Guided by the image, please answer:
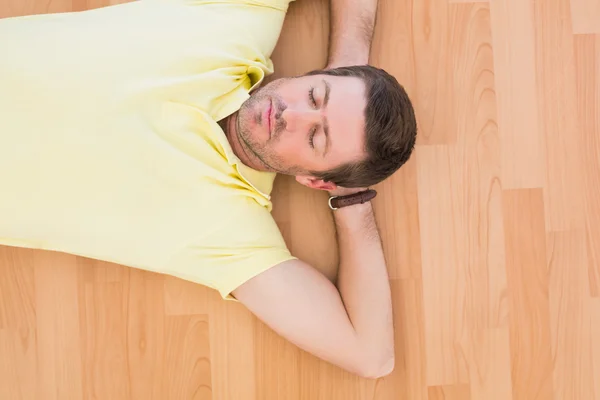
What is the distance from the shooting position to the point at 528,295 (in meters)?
1.54

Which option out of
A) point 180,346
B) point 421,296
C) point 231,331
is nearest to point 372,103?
point 421,296

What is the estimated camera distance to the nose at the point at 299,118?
122cm

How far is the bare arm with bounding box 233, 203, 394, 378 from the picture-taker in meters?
1.31

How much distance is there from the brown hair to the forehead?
0.6 inches

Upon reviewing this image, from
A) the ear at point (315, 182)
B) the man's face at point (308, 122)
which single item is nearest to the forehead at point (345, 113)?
the man's face at point (308, 122)

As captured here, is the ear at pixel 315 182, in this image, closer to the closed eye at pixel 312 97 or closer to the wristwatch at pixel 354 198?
the wristwatch at pixel 354 198

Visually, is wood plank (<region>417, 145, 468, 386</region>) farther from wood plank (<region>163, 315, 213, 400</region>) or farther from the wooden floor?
wood plank (<region>163, 315, 213, 400</region>)

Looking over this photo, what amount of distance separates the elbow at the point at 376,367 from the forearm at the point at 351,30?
76 centimetres

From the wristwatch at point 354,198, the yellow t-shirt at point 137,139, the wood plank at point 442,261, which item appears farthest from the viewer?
the wood plank at point 442,261

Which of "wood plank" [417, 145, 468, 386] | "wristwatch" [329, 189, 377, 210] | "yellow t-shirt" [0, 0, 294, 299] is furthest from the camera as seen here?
"wood plank" [417, 145, 468, 386]

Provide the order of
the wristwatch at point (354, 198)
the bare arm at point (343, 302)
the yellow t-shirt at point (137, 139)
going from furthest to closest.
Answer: the wristwatch at point (354, 198) < the bare arm at point (343, 302) < the yellow t-shirt at point (137, 139)

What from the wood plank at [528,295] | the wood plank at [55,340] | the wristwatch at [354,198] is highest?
the wristwatch at [354,198]

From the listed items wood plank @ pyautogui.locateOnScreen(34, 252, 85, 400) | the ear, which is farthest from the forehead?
wood plank @ pyautogui.locateOnScreen(34, 252, 85, 400)

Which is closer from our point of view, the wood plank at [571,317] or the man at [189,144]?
the man at [189,144]
